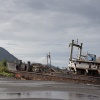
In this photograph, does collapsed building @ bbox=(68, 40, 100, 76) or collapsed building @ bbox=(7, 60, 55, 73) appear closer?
collapsed building @ bbox=(68, 40, 100, 76)

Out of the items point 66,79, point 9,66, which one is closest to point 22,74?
point 9,66

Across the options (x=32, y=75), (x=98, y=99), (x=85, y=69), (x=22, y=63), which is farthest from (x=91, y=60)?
(x=98, y=99)

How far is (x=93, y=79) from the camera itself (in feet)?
187

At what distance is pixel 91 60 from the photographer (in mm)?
63875

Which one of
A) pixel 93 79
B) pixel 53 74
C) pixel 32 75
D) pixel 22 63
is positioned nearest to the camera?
pixel 93 79

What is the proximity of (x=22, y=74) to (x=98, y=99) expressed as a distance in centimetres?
4218

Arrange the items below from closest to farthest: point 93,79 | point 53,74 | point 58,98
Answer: point 58,98
point 93,79
point 53,74

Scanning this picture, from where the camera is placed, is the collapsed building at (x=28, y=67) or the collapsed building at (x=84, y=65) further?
the collapsed building at (x=28, y=67)

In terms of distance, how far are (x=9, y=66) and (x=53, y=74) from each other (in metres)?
19.4

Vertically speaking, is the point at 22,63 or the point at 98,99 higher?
the point at 22,63

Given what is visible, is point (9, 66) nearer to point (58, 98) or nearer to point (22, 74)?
point (22, 74)

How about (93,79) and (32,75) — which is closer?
(93,79)

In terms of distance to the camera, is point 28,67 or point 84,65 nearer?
point 84,65

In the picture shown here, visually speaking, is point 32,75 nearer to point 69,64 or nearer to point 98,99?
point 69,64
